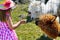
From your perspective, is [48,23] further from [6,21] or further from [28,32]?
[28,32]

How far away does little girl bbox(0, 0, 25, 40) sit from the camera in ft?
8.01

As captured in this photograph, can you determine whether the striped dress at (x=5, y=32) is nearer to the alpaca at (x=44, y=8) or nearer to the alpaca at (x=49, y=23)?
the alpaca at (x=49, y=23)

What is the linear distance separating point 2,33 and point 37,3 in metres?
2.00

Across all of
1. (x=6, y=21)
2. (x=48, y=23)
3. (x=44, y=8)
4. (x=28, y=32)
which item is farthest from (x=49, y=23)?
(x=44, y=8)

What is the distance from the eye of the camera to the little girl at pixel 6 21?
2.44 metres

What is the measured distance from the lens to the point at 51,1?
4262mm

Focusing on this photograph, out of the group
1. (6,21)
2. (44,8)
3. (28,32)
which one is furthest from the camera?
(44,8)

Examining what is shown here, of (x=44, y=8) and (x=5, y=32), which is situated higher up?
(x=5, y=32)

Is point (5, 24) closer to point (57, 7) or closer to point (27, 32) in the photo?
point (27, 32)

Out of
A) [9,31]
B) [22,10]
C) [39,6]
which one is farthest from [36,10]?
[9,31]

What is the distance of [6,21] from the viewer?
8.14ft

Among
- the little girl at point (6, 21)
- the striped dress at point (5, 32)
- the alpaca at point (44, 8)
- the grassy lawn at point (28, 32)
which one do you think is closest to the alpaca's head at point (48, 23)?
the little girl at point (6, 21)

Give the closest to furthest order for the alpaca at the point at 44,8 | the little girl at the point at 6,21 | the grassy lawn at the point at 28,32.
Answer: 1. the little girl at the point at 6,21
2. the grassy lawn at the point at 28,32
3. the alpaca at the point at 44,8

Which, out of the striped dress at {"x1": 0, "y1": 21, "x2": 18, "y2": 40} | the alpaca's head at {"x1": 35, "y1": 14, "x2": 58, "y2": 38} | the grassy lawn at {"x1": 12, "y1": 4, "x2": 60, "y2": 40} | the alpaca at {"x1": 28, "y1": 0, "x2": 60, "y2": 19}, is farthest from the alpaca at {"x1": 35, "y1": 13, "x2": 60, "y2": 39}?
the alpaca at {"x1": 28, "y1": 0, "x2": 60, "y2": 19}
